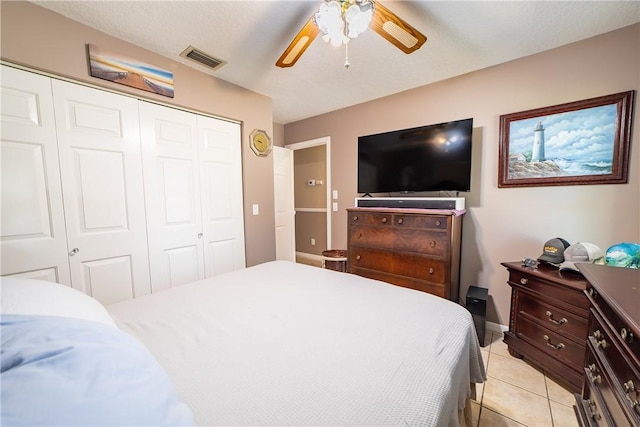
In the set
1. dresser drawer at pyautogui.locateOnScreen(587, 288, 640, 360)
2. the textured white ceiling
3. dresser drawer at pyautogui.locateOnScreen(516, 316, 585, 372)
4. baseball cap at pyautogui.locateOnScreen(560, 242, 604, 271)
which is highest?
the textured white ceiling

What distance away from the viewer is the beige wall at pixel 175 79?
57.2 inches

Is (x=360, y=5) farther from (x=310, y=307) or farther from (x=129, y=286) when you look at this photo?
(x=129, y=286)

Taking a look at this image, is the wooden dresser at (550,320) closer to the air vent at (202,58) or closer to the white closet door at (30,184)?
the air vent at (202,58)

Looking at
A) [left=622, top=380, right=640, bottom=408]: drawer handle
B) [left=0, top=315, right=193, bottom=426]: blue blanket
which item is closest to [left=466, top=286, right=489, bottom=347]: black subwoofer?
[left=622, top=380, right=640, bottom=408]: drawer handle

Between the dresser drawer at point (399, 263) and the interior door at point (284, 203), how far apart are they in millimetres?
1616

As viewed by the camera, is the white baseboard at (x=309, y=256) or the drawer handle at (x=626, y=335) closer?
the drawer handle at (x=626, y=335)

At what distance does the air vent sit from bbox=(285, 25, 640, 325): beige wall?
5.70 feet

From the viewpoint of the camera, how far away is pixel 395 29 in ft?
4.50

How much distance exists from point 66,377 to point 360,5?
5.58ft

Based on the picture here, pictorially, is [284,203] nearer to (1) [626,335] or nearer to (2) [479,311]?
(2) [479,311]

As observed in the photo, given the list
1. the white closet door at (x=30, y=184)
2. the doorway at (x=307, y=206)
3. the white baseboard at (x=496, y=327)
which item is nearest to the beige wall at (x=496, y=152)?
the white baseboard at (x=496, y=327)

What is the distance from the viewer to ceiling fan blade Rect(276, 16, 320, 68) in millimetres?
1389

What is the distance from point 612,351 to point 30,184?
3.04 m

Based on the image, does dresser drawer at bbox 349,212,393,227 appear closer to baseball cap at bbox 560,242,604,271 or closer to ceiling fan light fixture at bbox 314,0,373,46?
baseball cap at bbox 560,242,604,271
